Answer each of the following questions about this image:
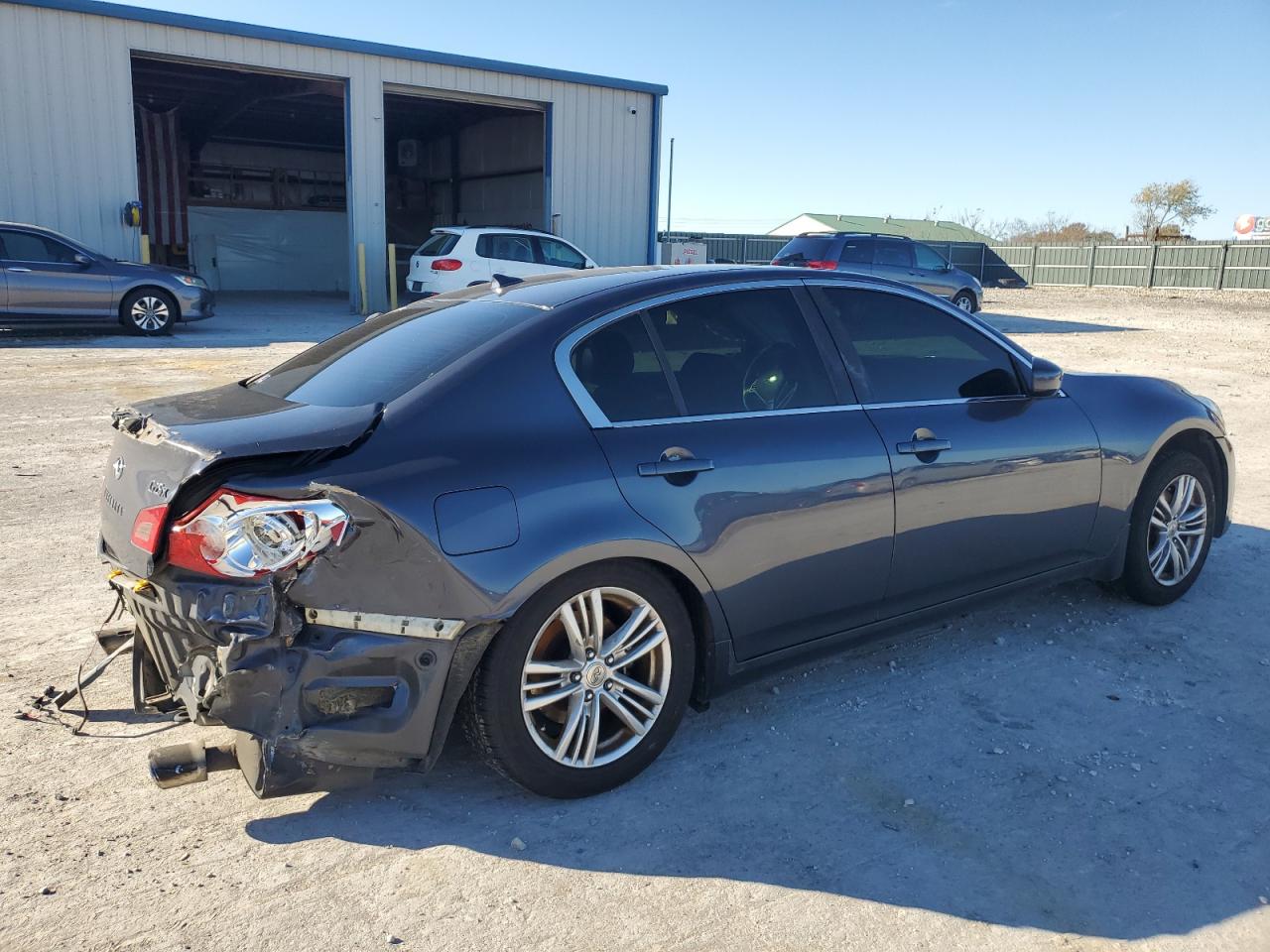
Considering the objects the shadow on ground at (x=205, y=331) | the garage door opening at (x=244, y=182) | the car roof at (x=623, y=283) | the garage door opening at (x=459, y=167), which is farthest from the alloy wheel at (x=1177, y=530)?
the garage door opening at (x=244, y=182)

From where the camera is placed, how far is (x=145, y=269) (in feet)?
50.2

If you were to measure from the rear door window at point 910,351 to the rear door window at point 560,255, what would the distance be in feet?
49.8

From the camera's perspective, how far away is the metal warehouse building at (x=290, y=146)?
17.5m

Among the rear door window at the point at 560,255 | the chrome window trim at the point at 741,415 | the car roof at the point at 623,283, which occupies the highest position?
the rear door window at the point at 560,255

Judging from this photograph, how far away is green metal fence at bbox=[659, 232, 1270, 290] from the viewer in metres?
37.2

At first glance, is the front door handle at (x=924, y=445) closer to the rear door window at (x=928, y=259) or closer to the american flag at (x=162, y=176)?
the rear door window at (x=928, y=259)

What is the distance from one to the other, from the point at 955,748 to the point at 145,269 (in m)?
15.2

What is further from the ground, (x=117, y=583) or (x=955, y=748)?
(x=117, y=583)

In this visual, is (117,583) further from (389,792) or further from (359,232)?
(359,232)

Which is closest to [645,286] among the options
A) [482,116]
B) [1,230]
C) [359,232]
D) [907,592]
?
[907,592]

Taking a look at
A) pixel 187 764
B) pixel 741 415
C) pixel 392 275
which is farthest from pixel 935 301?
pixel 392 275

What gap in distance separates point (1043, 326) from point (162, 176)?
23757mm

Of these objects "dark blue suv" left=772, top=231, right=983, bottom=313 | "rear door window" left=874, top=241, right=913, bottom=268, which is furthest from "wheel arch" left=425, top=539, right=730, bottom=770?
"rear door window" left=874, top=241, right=913, bottom=268

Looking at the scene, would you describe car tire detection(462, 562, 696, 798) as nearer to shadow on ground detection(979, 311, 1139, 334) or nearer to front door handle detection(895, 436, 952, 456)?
front door handle detection(895, 436, 952, 456)
